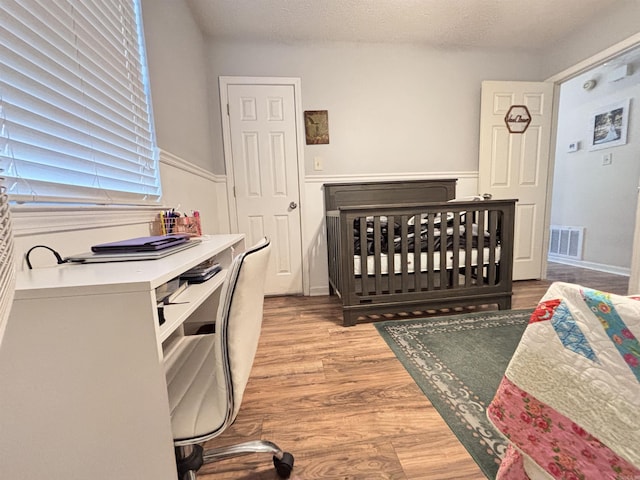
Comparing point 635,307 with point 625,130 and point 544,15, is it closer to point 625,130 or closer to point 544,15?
point 544,15

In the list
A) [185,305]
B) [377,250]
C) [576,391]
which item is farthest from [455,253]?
[185,305]

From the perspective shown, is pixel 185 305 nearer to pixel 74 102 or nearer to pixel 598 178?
pixel 74 102

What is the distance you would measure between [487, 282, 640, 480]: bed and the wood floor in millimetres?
385

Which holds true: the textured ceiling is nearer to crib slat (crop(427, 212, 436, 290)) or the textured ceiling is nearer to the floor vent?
crib slat (crop(427, 212, 436, 290))

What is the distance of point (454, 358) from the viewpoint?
1.50m

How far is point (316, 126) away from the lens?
2611 mm

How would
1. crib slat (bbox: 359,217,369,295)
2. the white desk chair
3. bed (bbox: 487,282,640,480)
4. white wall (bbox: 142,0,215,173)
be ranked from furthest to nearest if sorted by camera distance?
crib slat (bbox: 359,217,369,295) → white wall (bbox: 142,0,215,173) → the white desk chair → bed (bbox: 487,282,640,480)

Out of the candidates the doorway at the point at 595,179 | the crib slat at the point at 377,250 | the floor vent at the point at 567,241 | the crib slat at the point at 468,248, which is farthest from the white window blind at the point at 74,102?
the floor vent at the point at 567,241

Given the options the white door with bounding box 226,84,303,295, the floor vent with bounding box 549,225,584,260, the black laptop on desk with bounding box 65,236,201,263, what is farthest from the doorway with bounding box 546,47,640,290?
the black laptop on desk with bounding box 65,236,201,263

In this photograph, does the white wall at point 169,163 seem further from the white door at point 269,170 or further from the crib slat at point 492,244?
the crib slat at point 492,244

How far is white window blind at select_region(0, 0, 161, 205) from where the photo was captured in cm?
70

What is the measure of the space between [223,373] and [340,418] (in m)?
0.74

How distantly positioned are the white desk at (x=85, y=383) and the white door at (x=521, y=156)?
3161mm

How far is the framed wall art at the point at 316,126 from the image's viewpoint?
8.52ft
